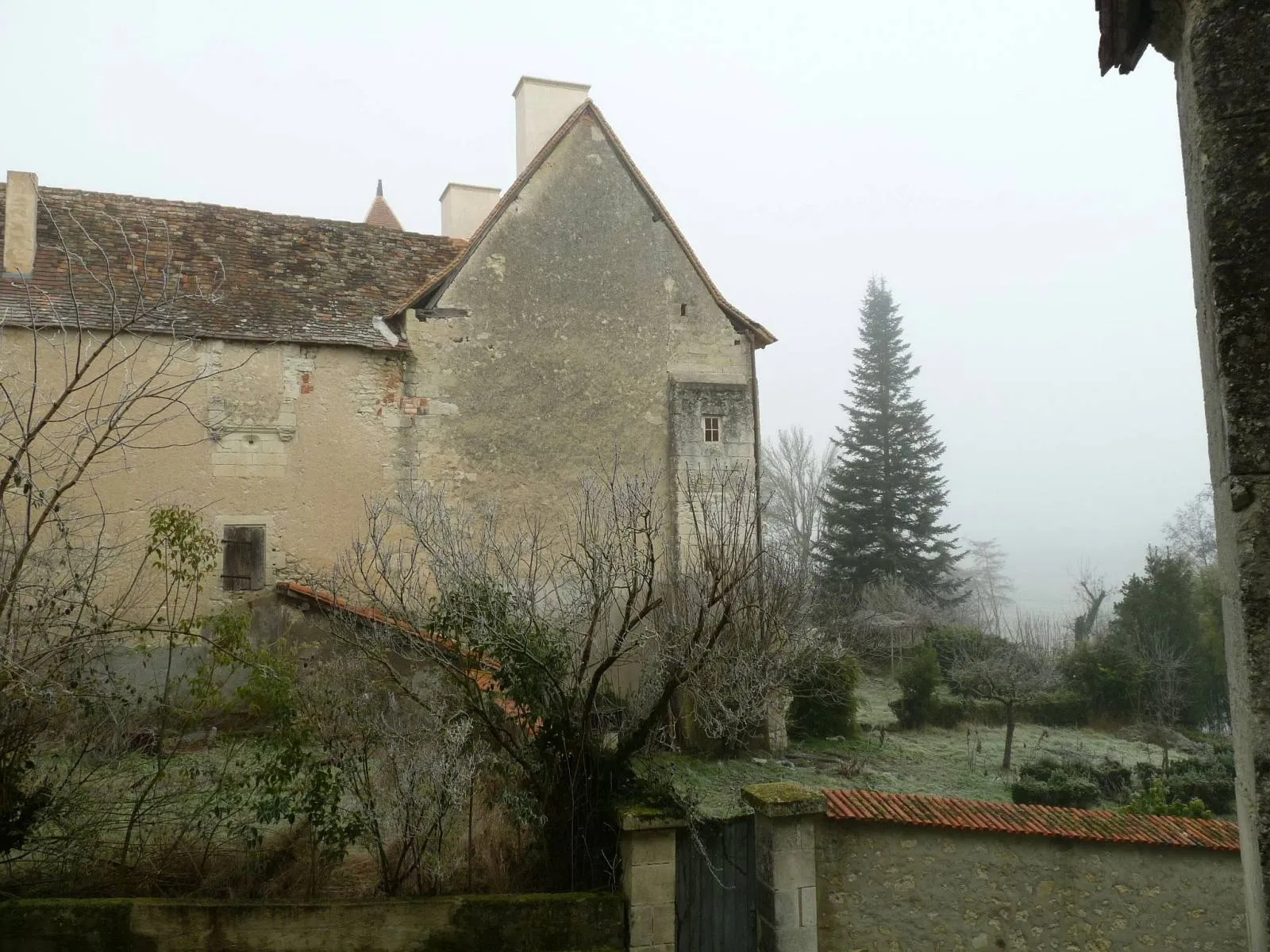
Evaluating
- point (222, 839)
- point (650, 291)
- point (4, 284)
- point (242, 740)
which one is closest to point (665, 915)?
point (222, 839)

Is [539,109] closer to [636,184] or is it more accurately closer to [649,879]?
[636,184]

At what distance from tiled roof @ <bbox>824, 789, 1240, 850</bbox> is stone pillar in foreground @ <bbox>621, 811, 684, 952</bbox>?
147 cm

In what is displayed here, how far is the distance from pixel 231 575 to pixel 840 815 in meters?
8.51

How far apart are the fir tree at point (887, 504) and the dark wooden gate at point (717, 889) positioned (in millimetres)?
20378

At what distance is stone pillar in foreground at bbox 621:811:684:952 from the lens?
21.3 ft

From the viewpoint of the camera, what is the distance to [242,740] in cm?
789

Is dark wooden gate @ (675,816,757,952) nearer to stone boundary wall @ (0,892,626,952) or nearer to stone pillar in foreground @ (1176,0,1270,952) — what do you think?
stone boundary wall @ (0,892,626,952)

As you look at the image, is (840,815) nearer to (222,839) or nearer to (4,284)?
(222,839)

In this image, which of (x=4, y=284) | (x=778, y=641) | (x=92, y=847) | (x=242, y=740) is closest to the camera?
(x=92, y=847)

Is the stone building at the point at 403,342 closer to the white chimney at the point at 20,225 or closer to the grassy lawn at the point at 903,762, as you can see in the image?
the white chimney at the point at 20,225

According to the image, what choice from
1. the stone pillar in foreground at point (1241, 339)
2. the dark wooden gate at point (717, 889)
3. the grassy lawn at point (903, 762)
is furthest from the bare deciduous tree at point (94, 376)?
the stone pillar in foreground at point (1241, 339)

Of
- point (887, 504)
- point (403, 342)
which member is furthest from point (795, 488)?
point (403, 342)

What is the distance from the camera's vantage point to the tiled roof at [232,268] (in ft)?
39.1

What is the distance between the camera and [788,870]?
277 inches
